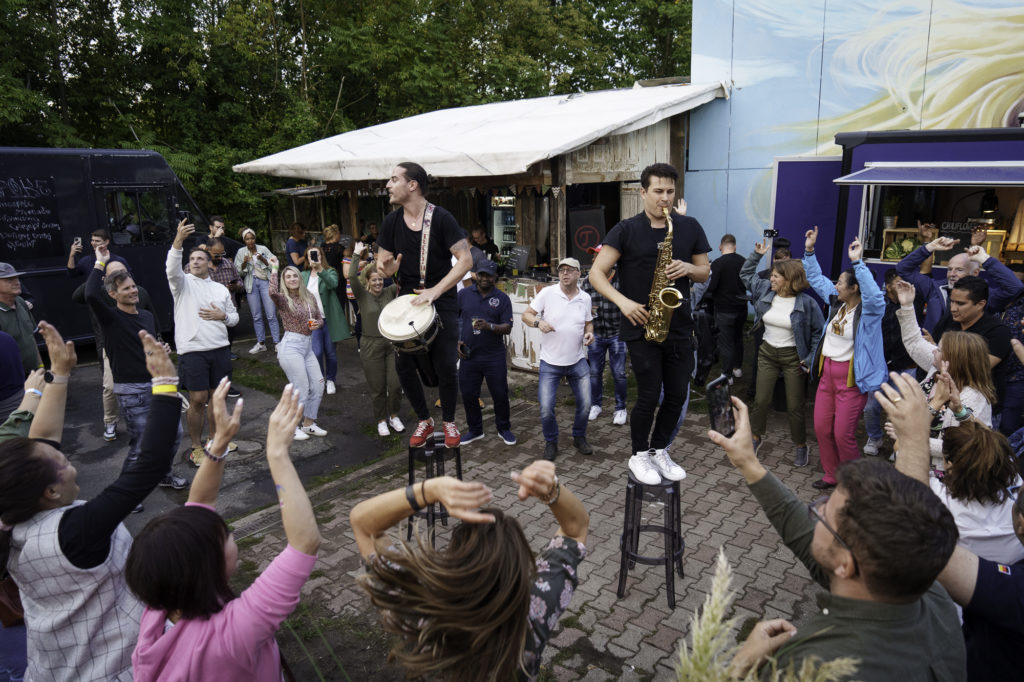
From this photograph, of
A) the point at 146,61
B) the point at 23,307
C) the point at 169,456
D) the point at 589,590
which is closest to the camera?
the point at 169,456

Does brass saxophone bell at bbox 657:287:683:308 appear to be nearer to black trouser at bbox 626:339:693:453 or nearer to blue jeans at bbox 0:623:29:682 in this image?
black trouser at bbox 626:339:693:453

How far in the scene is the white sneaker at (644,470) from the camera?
4.29m

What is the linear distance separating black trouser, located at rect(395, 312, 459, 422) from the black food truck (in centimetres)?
743

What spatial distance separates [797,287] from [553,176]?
4.51 meters

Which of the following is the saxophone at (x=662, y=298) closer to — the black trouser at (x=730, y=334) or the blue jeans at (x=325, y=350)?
the black trouser at (x=730, y=334)

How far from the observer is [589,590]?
175 inches

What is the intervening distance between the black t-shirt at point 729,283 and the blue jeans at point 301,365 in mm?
5141

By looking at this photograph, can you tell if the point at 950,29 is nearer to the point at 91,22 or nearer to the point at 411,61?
the point at 411,61

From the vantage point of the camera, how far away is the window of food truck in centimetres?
1130

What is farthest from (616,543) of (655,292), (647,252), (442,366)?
(647,252)

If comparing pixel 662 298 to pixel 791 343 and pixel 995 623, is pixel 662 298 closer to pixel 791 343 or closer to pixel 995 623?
pixel 995 623

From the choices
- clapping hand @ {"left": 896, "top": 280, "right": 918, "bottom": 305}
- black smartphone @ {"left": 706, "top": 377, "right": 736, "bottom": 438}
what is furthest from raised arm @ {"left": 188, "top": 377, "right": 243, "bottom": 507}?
clapping hand @ {"left": 896, "top": 280, "right": 918, "bottom": 305}

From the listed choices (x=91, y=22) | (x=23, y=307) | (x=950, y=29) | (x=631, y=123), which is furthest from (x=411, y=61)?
(x=23, y=307)

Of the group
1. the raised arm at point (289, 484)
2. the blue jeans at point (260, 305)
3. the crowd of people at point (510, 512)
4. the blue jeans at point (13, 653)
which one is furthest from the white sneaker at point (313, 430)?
the raised arm at point (289, 484)
